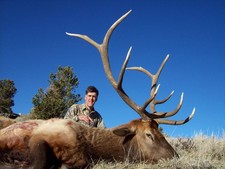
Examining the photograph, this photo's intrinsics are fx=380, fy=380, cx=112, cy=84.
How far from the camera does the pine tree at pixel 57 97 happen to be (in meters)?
23.0

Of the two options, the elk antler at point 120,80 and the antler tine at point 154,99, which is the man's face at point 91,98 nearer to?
the antler tine at point 154,99

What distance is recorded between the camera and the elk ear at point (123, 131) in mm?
5661

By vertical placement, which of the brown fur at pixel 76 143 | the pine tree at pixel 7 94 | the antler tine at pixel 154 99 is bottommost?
the brown fur at pixel 76 143

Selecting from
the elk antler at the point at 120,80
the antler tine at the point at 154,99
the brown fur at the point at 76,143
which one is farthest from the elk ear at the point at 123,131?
the antler tine at the point at 154,99

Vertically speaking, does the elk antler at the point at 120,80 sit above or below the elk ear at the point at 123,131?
above

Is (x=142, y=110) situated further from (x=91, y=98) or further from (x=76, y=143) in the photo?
(x=91, y=98)

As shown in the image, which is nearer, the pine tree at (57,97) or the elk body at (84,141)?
the elk body at (84,141)

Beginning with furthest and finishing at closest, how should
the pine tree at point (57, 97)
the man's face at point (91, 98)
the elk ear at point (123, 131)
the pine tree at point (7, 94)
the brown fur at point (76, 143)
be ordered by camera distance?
1. the pine tree at point (7, 94)
2. the pine tree at point (57, 97)
3. the man's face at point (91, 98)
4. the elk ear at point (123, 131)
5. the brown fur at point (76, 143)

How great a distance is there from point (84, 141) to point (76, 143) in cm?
16

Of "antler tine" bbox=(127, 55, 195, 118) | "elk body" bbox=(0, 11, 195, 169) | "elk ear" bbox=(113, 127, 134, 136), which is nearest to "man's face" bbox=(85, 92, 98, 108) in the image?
"antler tine" bbox=(127, 55, 195, 118)

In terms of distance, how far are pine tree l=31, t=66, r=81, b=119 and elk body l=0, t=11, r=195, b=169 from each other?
17.1 meters

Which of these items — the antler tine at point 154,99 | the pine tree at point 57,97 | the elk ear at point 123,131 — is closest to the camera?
the elk ear at point 123,131

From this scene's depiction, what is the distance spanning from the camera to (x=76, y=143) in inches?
210

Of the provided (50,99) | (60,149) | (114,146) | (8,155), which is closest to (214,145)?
(114,146)
